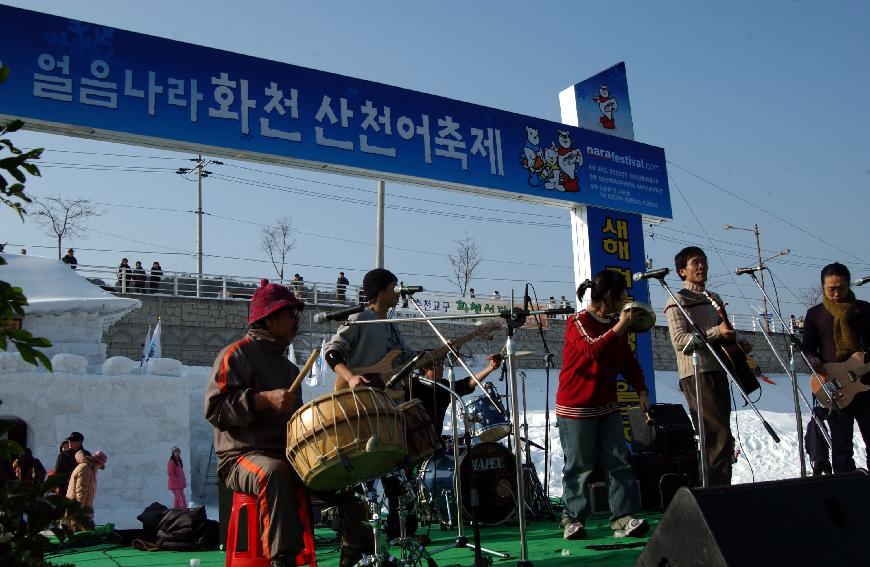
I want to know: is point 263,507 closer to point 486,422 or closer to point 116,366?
point 486,422

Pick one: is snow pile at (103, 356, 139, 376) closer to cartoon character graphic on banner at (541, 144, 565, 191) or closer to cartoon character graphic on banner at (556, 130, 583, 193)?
cartoon character graphic on banner at (541, 144, 565, 191)

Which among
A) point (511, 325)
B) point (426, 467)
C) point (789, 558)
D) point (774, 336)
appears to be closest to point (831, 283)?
point (511, 325)

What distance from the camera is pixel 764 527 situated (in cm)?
270

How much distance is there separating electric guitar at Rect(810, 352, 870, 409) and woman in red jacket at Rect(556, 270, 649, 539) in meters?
1.61

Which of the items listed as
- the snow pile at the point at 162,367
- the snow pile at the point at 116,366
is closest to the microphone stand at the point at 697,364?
the snow pile at the point at 162,367

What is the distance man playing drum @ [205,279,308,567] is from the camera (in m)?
3.85

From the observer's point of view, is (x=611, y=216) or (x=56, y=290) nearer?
(x=611, y=216)

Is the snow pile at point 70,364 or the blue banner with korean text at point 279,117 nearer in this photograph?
the blue banner with korean text at point 279,117

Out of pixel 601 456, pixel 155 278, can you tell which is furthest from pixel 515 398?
pixel 155 278

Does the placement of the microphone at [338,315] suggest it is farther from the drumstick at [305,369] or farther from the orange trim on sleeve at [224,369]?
the drumstick at [305,369]

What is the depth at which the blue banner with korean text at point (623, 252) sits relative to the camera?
37.3ft

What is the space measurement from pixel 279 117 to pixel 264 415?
223 inches

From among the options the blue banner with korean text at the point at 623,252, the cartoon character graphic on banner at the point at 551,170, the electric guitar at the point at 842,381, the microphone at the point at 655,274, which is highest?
the cartoon character graphic on banner at the point at 551,170

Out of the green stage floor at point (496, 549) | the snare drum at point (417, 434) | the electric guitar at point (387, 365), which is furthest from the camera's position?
the green stage floor at point (496, 549)
